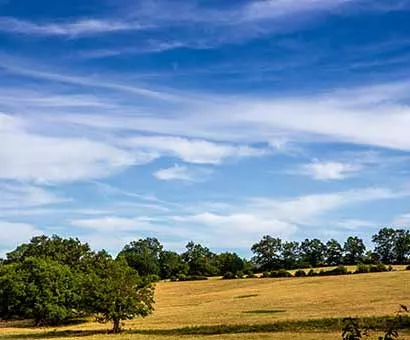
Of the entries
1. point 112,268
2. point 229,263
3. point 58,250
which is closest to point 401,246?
point 229,263

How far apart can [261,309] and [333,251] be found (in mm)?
108413

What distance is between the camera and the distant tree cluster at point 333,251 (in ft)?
591

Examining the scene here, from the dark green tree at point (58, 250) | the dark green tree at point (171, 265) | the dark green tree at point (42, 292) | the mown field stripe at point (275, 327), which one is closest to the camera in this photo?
the mown field stripe at point (275, 327)

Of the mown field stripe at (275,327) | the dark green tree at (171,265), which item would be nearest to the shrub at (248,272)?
the dark green tree at (171,265)

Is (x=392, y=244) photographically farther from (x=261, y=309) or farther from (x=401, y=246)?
(x=261, y=309)

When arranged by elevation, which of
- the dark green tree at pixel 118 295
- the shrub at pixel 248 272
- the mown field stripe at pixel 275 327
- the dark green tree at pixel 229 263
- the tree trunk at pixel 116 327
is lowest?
the mown field stripe at pixel 275 327

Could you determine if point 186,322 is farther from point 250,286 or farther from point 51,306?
point 250,286

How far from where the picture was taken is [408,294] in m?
79.9

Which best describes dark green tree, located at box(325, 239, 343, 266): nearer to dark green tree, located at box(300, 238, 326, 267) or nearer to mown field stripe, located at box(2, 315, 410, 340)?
dark green tree, located at box(300, 238, 326, 267)

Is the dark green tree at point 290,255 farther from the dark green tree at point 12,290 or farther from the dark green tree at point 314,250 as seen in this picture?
the dark green tree at point 12,290

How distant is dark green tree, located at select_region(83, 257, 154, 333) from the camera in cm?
6981

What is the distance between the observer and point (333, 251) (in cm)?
18175

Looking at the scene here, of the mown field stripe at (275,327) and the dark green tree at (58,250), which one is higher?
the dark green tree at (58,250)

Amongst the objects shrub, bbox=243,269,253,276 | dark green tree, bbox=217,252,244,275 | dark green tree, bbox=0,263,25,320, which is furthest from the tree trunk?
dark green tree, bbox=217,252,244,275
